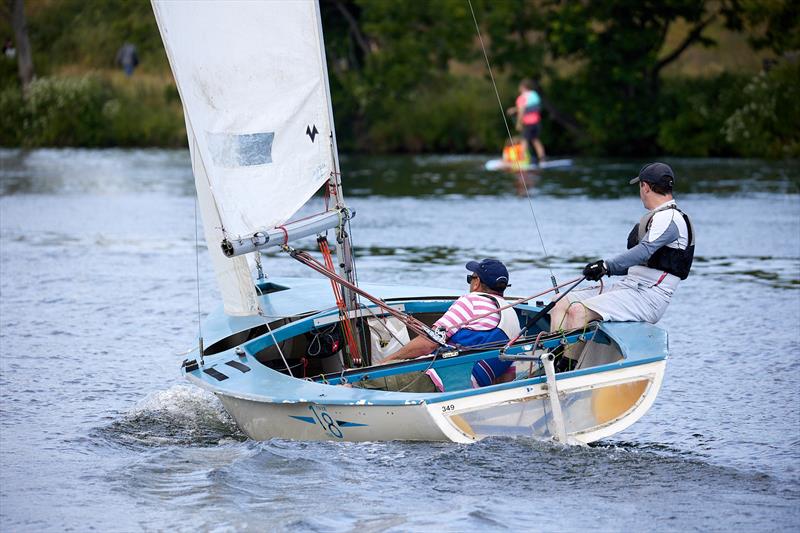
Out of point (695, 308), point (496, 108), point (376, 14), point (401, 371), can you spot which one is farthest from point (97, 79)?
point (401, 371)

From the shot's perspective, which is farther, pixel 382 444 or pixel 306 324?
pixel 306 324

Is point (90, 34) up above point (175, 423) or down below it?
above

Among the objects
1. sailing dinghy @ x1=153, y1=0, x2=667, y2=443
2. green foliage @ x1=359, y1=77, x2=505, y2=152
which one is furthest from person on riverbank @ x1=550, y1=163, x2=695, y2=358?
green foliage @ x1=359, y1=77, x2=505, y2=152

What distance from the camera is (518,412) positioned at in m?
7.50

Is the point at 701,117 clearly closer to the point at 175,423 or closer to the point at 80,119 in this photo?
the point at 80,119

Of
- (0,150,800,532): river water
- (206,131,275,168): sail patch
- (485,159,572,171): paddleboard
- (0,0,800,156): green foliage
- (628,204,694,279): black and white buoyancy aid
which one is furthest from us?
(0,0,800,156): green foliage

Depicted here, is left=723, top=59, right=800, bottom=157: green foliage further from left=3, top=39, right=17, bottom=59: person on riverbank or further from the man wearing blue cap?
left=3, top=39, right=17, bottom=59: person on riverbank

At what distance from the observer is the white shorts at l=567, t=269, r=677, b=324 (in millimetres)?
8367

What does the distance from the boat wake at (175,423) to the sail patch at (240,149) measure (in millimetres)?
1882

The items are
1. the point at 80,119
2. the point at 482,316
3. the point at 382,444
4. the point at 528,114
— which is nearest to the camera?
the point at 382,444

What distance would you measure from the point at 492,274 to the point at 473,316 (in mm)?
304

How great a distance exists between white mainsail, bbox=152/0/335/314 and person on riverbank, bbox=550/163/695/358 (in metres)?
2.10

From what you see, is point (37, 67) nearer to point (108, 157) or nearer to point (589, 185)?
point (108, 157)

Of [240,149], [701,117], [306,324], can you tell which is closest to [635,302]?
[306,324]
